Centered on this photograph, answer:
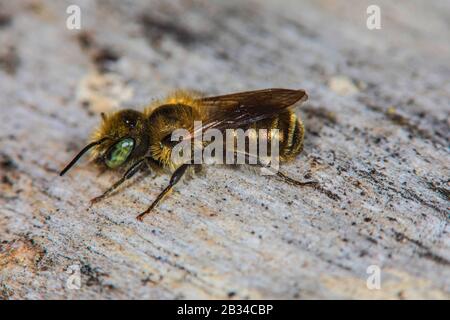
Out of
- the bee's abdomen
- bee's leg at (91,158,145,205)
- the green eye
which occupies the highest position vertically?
the bee's abdomen

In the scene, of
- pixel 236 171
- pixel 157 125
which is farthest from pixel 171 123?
pixel 236 171

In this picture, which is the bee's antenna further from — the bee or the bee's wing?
the bee's wing

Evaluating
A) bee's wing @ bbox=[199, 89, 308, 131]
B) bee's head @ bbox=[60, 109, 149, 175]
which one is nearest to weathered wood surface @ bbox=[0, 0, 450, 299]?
bee's head @ bbox=[60, 109, 149, 175]

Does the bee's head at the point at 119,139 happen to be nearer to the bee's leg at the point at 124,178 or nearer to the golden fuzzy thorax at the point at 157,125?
the golden fuzzy thorax at the point at 157,125

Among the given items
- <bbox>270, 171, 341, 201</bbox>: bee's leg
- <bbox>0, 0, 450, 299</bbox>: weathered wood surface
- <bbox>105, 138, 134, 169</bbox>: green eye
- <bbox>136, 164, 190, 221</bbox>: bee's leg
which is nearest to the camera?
<bbox>0, 0, 450, 299</bbox>: weathered wood surface
